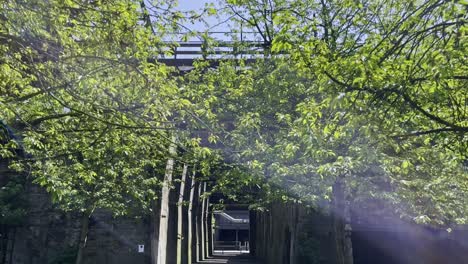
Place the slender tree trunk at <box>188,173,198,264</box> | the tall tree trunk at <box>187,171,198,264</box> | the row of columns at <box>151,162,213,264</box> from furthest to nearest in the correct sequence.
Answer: the slender tree trunk at <box>188,173,198,264</box>, the tall tree trunk at <box>187,171,198,264</box>, the row of columns at <box>151,162,213,264</box>

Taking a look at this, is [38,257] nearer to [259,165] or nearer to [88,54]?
[259,165]

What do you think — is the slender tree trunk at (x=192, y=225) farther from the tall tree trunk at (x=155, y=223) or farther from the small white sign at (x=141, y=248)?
the tall tree trunk at (x=155, y=223)

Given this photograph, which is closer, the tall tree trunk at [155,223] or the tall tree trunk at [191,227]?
the tall tree trunk at [155,223]

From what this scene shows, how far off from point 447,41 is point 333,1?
4657 mm

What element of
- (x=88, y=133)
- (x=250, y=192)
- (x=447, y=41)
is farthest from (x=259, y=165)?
(x=250, y=192)

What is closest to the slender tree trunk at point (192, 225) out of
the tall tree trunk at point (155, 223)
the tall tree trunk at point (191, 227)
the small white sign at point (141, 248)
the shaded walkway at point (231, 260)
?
the tall tree trunk at point (191, 227)

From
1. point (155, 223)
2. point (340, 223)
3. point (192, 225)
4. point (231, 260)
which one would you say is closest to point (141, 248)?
point (155, 223)

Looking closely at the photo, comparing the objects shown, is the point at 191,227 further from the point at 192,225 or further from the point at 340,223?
the point at 340,223

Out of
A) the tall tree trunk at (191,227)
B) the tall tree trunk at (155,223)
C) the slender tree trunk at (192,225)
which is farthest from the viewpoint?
the slender tree trunk at (192,225)

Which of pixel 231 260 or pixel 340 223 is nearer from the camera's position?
pixel 340 223

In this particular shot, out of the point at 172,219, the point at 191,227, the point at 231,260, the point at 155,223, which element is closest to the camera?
the point at 155,223

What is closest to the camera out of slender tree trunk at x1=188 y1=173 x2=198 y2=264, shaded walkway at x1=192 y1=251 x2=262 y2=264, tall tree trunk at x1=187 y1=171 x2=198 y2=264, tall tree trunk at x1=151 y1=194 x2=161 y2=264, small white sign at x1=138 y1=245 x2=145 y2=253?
tall tree trunk at x1=151 y1=194 x2=161 y2=264

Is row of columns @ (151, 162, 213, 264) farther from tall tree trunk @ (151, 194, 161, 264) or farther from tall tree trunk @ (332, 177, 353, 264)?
tall tree trunk @ (332, 177, 353, 264)

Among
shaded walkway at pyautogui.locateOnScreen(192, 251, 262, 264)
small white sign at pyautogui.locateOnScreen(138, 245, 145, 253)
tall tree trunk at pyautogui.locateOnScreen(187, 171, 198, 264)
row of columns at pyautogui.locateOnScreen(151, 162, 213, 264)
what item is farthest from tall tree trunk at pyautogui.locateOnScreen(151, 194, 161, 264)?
shaded walkway at pyautogui.locateOnScreen(192, 251, 262, 264)
